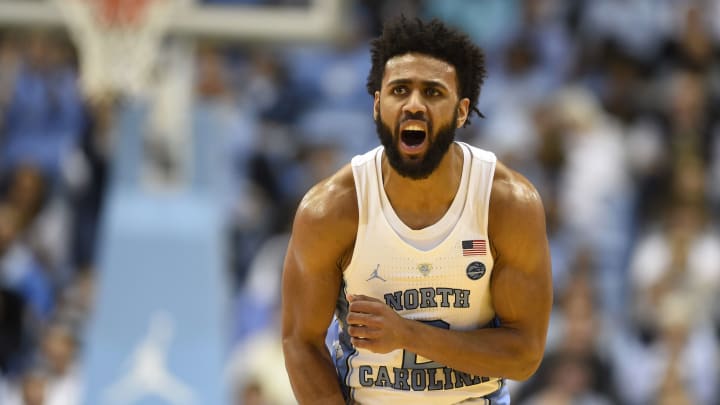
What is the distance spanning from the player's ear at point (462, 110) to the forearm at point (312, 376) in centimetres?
94

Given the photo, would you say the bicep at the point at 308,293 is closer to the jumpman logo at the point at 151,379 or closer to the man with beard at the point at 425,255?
the man with beard at the point at 425,255

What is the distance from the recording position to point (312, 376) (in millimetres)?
4246

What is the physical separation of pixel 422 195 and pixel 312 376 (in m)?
0.73

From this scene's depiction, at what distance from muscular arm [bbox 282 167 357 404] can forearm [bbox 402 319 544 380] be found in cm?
38

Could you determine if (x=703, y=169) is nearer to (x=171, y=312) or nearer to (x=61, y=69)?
(x=171, y=312)

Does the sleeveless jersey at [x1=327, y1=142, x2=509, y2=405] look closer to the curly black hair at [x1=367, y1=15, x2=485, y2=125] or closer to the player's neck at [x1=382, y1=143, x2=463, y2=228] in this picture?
the player's neck at [x1=382, y1=143, x2=463, y2=228]

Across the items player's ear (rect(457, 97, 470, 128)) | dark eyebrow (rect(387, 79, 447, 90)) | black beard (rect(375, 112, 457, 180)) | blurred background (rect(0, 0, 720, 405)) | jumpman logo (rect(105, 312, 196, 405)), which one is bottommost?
jumpman logo (rect(105, 312, 196, 405))

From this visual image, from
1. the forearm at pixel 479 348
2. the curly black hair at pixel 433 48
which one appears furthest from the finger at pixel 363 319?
the curly black hair at pixel 433 48

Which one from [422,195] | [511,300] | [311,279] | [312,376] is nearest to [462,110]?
[422,195]

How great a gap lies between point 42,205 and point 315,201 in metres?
6.69

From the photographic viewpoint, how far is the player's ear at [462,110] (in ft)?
13.5

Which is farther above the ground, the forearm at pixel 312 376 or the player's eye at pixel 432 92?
the player's eye at pixel 432 92

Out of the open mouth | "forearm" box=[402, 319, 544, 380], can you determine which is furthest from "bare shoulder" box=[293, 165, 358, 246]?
"forearm" box=[402, 319, 544, 380]

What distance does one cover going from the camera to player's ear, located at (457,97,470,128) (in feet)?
13.5
